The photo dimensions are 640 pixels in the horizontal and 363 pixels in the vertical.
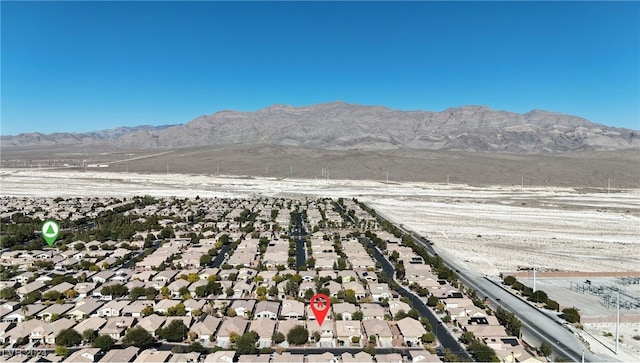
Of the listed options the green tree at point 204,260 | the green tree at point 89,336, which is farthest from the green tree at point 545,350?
the green tree at point 204,260

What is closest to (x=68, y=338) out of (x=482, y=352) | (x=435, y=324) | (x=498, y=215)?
(x=435, y=324)

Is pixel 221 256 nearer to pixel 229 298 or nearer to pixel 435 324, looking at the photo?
pixel 229 298

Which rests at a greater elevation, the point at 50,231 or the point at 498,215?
the point at 50,231

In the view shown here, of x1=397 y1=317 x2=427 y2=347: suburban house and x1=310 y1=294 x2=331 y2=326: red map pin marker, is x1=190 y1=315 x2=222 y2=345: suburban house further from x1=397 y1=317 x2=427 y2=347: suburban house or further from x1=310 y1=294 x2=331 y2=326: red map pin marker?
x1=397 y1=317 x2=427 y2=347: suburban house

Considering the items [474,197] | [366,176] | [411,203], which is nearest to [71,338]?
[411,203]

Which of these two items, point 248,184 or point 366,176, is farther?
point 366,176

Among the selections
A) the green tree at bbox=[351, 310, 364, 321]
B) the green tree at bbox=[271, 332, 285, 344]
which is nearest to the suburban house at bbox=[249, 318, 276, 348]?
the green tree at bbox=[271, 332, 285, 344]

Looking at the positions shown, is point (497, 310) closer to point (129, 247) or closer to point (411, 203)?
point (129, 247)
